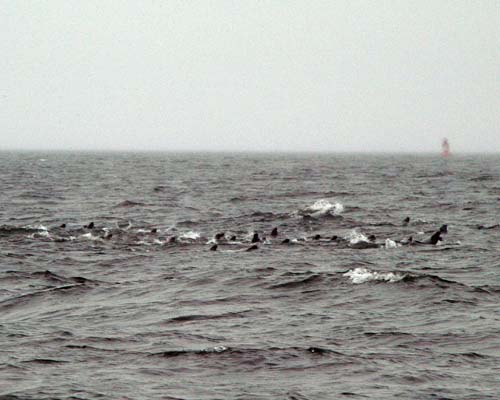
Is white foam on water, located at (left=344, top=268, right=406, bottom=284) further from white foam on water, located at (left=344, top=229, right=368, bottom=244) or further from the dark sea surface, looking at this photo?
white foam on water, located at (left=344, top=229, right=368, bottom=244)

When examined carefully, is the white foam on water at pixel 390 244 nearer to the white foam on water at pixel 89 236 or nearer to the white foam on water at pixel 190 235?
the white foam on water at pixel 190 235

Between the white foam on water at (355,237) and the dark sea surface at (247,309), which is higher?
the white foam on water at (355,237)

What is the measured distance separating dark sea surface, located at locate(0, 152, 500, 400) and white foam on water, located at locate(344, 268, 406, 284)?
0.29ft

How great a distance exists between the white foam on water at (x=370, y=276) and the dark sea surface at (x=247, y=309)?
0.29 feet

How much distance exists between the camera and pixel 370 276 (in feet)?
73.5

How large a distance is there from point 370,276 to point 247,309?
519cm

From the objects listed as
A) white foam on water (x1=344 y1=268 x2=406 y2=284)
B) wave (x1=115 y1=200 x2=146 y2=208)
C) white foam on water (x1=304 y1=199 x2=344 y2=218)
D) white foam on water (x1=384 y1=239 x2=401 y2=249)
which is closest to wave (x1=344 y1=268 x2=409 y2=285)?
white foam on water (x1=344 y1=268 x2=406 y2=284)

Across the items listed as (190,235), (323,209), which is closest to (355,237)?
(190,235)

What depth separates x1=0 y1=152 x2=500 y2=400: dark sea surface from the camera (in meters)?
13.3

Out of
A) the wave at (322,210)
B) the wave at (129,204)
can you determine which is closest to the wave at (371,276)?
the wave at (322,210)

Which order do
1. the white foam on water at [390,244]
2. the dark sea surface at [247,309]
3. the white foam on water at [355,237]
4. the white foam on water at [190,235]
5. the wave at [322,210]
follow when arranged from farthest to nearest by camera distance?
the wave at [322,210] < the white foam on water at [190,235] < the white foam on water at [355,237] < the white foam on water at [390,244] < the dark sea surface at [247,309]

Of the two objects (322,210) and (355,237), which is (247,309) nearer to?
(355,237)

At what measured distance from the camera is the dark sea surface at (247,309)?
43.8ft

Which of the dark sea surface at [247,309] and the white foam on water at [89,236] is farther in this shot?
the white foam on water at [89,236]
